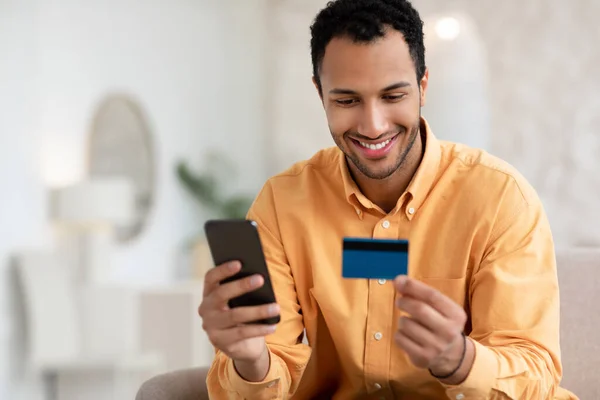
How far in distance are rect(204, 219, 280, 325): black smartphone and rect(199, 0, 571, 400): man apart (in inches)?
1.0

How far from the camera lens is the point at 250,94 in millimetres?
6527

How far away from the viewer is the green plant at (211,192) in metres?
5.59

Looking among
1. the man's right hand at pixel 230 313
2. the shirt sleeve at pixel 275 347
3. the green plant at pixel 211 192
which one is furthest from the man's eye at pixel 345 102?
the green plant at pixel 211 192

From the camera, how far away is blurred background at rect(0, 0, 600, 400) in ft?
12.9

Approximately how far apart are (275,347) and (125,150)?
140 inches

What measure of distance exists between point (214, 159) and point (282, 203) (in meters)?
4.25

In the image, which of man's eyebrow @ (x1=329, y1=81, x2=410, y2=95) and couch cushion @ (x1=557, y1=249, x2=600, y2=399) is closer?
man's eyebrow @ (x1=329, y1=81, x2=410, y2=95)

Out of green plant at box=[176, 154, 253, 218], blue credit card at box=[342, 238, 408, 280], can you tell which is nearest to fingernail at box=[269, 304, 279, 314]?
Result: blue credit card at box=[342, 238, 408, 280]

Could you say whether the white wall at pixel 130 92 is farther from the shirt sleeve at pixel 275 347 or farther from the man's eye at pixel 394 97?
the man's eye at pixel 394 97

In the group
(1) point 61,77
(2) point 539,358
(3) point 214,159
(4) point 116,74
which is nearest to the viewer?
(2) point 539,358

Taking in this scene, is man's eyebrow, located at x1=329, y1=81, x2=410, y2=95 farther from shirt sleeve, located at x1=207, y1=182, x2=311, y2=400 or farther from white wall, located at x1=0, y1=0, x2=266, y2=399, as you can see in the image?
white wall, located at x1=0, y1=0, x2=266, y2=399

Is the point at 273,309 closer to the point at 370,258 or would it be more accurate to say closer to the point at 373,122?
the point at 370,258

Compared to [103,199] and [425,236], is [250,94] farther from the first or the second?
[425,236]

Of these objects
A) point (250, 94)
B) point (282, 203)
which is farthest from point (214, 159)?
point (282, 203)
